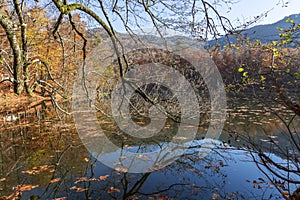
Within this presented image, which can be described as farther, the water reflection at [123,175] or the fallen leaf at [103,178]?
the fallen leaf at [103,178]

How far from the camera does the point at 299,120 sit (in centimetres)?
780

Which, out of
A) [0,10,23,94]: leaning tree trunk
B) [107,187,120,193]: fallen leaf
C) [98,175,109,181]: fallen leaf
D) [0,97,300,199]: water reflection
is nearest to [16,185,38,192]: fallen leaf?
[0,97,300,199]: water reflection

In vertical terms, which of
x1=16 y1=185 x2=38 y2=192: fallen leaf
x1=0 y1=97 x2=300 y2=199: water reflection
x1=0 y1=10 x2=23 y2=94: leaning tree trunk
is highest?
x1=0 y1=10 x2=23 y2=94: leaning tree trunk

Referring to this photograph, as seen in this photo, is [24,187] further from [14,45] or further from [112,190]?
[14,45]

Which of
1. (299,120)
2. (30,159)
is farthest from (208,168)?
(299,120)

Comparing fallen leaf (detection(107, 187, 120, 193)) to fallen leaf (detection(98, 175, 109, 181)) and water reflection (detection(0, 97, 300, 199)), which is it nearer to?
water reflection (detection(0, 97, 300, 199))

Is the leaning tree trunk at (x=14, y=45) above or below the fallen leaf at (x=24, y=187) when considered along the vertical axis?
above

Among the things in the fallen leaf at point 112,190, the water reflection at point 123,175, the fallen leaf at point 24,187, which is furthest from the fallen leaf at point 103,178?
the fallen leaf at point 24,187

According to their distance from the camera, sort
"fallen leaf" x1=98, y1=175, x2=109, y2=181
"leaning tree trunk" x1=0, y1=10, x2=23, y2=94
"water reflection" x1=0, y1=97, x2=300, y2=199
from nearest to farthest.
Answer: "leaning tree trunk" x1=0, y1=10, x2=23, y2=94 < "water reflection" x1=0, y1=97, x2=300, y2=199 < "fallen leaf" x1=98, y1=175, x2=109, y2=181

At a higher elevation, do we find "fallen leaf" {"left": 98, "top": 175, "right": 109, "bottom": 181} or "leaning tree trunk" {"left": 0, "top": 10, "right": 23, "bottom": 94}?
"leaning tree trunk" {"left": 0, "top": 10, "right": 23, "bottom": 94}

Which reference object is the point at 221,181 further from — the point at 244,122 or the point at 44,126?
the point at 44,126

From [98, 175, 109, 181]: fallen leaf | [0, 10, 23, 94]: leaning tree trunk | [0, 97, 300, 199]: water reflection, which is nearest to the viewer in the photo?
[0, 10, 23, 94]: leaning tree trunk

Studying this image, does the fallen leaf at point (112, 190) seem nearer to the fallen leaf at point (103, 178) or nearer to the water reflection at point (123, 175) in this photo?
the water reflection at point (123, 175)

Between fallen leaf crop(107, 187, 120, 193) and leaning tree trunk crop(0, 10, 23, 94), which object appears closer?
leaning tree trunk crop(0, 10, 23, 94)
